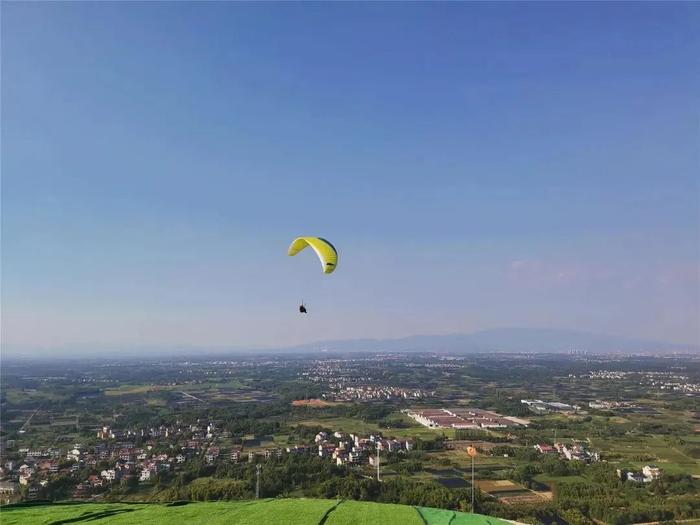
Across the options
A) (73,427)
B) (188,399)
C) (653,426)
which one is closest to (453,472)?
(653,426)

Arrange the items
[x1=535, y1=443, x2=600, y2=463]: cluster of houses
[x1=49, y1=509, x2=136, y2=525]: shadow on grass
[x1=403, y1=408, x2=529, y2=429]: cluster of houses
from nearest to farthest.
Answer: [x1=49, y1=509, x2=136, y2=525]: shadow on grass → [x1=535, y1=443, x2=600, y2=463]: cluster of houses → [x1=403, y1=408, x2=529, y2=429]: cluster of houses

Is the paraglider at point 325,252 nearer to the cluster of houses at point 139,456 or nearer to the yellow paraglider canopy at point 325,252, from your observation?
the yellow paraglider canopy at point 325,252

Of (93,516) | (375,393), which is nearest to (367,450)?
(93,516)

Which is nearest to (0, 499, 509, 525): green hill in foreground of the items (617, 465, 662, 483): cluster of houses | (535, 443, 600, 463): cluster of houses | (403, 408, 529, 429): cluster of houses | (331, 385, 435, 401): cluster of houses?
(617, 465, 662, 483): cluster of houses

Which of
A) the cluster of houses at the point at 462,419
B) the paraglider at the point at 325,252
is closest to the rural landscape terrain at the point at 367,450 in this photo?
the cluster of houses at the point at 462,419

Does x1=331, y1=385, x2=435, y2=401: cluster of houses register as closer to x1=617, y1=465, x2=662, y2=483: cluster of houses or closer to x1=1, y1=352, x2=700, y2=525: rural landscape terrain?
x1=1, y1=352, x2=700, y2=525: rural landscape terrain

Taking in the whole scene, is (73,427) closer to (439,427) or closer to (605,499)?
(439,427)
